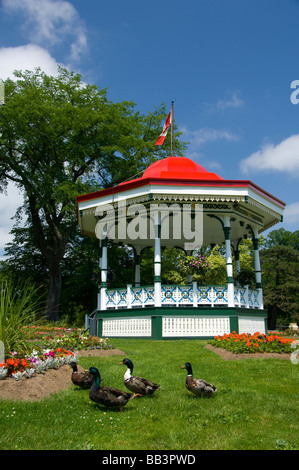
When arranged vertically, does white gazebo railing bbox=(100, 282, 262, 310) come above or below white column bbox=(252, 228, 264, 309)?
below

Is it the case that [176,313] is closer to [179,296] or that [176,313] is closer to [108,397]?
[179,296]

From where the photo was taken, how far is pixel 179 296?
1530 centimetres

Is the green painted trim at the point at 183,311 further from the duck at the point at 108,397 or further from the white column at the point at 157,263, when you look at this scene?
the duck at the point at 108,397

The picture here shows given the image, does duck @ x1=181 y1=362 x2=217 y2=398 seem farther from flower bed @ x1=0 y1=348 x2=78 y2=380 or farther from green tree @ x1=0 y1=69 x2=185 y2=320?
green tree @ x1=0 y1=69 x2=185 y2=320

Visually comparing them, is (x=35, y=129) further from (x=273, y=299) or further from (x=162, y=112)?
(x=273, y=299)

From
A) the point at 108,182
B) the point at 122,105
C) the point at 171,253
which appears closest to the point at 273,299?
the point at 171,253

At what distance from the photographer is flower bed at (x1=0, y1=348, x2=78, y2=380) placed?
20.9ft

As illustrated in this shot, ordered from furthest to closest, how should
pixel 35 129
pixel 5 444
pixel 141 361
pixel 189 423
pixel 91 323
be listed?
1. pixel 35 129
2. pixel 91 323
3. pixel 141 361
4. pixel 189 423
5. pixel 5 444

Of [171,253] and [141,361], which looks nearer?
[141,361]

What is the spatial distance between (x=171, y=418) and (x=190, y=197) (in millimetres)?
10834

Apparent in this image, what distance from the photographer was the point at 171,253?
30906 mm

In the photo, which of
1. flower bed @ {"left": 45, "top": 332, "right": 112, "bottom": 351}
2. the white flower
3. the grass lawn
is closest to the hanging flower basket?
flower bed @ {"left": 45, "top": 332, "right": 112, "bottom": 351}

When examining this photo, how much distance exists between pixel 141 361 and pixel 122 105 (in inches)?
1087

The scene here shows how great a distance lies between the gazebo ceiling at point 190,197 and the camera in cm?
1514
